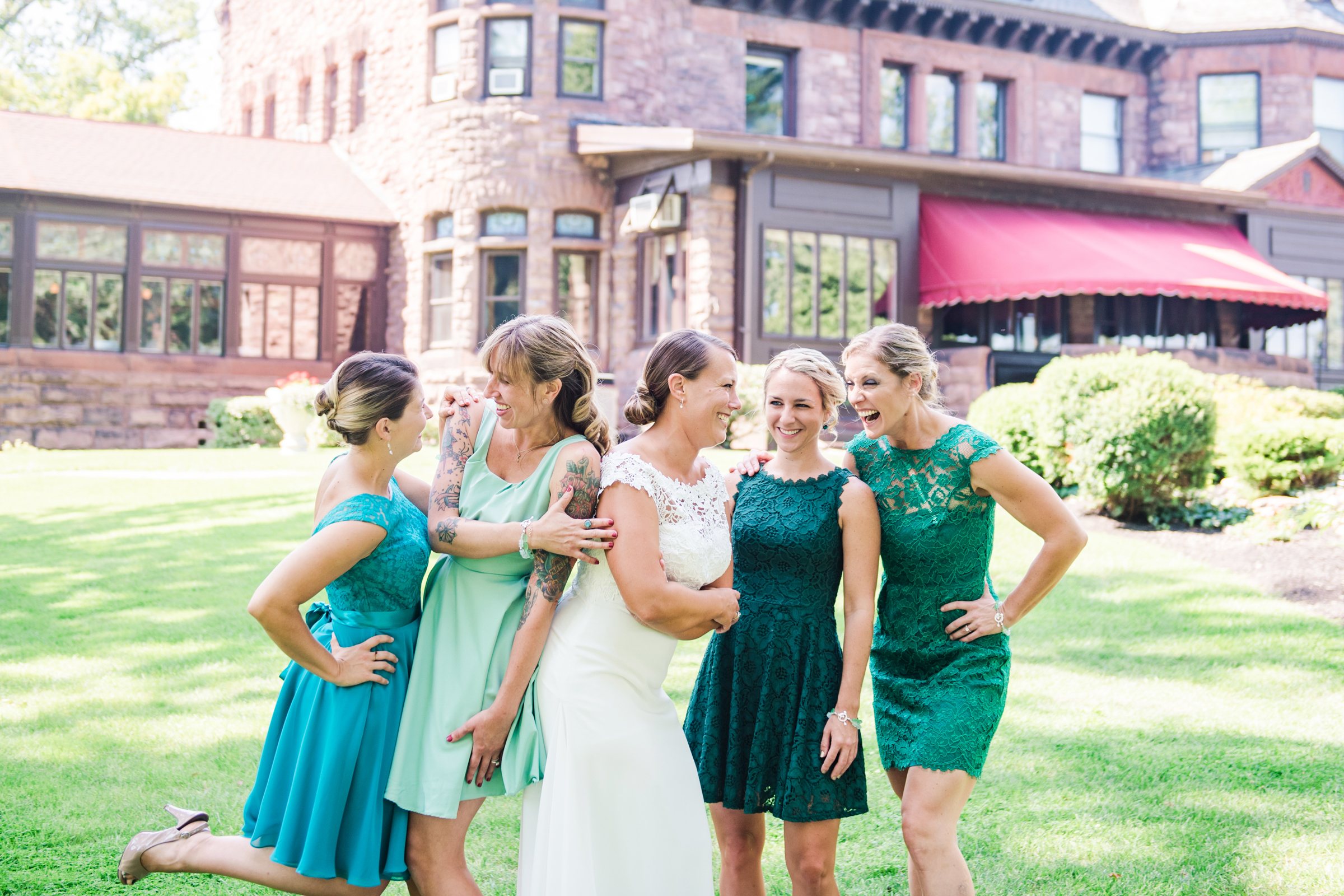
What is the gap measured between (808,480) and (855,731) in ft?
2.39

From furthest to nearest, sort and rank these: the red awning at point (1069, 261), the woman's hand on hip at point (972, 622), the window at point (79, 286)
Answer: the window at point (79, 286)
the red awning at point (1069, 261)
the woman's hand on hip at point (972, 622)

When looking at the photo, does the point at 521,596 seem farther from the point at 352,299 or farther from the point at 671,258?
the point at 352,299

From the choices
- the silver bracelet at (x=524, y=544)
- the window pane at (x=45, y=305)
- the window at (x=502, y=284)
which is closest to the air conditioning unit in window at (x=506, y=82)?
the window at (x=502, y=284)

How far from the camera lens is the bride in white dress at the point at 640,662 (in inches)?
114

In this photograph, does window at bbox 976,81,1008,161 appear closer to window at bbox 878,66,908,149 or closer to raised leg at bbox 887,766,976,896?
window at bbox 878,66,908,149

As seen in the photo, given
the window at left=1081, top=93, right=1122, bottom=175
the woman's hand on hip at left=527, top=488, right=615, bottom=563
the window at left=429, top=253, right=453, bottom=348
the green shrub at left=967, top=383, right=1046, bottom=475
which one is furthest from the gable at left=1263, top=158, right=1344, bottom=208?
the woman's hand on hip at left=527, top=488, right=615, bottom=563

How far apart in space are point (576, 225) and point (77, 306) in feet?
29.3

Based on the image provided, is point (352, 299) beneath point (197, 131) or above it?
beneath

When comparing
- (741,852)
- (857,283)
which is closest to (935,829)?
(741,852)

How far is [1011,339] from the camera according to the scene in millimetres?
18609

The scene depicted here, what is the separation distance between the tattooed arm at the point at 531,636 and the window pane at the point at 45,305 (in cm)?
1943

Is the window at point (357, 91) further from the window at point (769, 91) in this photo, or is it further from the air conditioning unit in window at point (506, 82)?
the window at point (769, 91)

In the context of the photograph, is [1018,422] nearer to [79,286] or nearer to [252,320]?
[252,320]

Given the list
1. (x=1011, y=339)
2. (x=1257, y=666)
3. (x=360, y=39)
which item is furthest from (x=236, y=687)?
(x=360, y=39)
